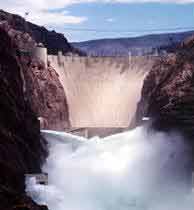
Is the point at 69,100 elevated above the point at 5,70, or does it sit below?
below

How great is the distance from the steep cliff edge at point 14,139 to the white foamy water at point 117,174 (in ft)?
7.33

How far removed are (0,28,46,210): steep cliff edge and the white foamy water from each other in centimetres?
223

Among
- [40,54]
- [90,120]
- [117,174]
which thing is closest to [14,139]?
[117,174]

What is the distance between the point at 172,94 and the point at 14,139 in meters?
43.0

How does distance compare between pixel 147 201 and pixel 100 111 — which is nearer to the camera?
pixel 147 201

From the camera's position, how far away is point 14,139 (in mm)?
47438

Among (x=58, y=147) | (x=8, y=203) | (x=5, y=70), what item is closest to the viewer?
(x=8, y=203)

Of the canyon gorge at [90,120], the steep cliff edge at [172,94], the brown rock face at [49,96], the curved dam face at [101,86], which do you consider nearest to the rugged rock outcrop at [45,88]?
the brown rock face at [49,96]

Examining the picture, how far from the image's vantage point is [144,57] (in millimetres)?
125875

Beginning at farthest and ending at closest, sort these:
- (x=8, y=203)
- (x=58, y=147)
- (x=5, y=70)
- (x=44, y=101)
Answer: (x=44, y=101) < (x=58, y=147) < (x=5, y=70) < (x=8, y=203)

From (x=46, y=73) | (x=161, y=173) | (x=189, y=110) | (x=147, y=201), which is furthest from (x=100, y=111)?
(x=147, y=201)

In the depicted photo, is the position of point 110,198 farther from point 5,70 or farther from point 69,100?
point 69,100

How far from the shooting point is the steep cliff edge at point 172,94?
72938 mm

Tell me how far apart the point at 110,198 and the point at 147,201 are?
9.71 feet
